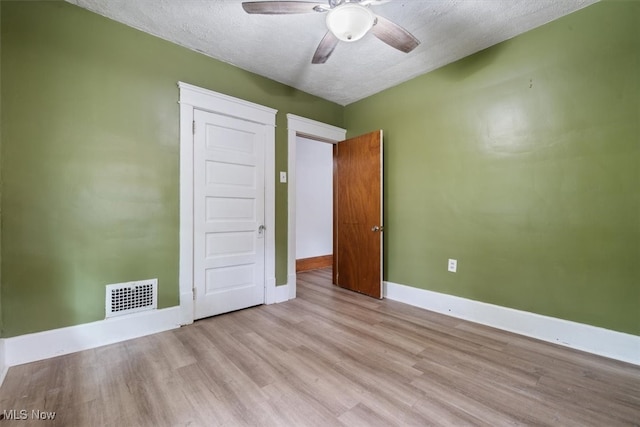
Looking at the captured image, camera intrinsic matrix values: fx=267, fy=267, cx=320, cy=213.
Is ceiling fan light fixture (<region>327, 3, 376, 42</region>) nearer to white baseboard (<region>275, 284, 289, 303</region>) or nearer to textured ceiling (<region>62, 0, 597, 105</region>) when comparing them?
textured ceiling (<region>62, 0, 597, 105</region>)

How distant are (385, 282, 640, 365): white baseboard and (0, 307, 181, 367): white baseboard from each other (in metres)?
2.58

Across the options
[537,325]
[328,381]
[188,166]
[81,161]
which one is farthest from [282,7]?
[537,325]

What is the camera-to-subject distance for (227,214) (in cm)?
282

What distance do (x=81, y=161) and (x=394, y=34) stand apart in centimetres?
253

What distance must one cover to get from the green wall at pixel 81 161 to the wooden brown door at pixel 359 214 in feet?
6.59

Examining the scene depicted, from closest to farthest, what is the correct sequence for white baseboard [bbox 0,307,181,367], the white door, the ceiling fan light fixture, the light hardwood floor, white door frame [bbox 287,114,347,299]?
the light hardwood floor
the ceiling fan light fixture
white baseboard [bbox 0,307,181,367]
the white door
white door frame [bbox 287,114,347,299]

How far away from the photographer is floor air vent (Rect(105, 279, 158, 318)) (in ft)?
7.10

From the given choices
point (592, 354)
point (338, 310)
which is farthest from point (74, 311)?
point (592, 354)

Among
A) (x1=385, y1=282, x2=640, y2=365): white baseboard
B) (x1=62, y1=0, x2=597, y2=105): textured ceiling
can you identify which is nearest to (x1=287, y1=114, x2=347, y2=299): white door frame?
(x1=62, y1=0, x2=597, y2=105): textured ceiling

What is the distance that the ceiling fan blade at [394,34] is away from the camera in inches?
69.4

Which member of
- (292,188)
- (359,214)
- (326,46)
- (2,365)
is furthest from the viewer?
(359,214)

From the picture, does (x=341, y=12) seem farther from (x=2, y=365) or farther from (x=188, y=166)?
(x=2, y=365)

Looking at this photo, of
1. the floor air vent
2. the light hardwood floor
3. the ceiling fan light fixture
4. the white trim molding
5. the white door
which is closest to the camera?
the light hardwood floor

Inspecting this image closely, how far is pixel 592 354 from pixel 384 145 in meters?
2.71
